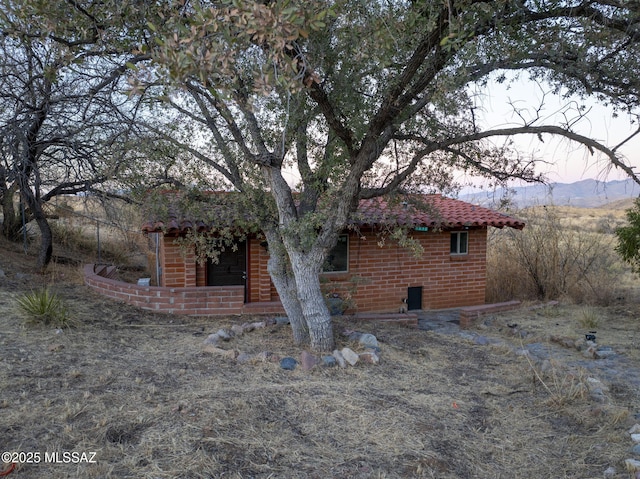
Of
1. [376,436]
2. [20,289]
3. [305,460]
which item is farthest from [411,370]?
[20,289]

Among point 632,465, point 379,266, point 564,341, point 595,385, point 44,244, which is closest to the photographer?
point 632,465

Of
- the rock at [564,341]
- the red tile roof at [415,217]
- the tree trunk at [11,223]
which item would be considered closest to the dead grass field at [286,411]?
the rock at [564,341]

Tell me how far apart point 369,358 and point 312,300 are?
1.04 m

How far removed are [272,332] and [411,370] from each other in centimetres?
228

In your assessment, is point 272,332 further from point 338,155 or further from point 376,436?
point 376,436

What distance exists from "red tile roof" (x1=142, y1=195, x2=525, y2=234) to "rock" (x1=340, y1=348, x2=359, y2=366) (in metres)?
1.87

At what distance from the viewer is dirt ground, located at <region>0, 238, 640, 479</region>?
362cm

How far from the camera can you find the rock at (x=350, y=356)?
596 centimetres

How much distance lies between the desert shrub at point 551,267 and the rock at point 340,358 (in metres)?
9.09

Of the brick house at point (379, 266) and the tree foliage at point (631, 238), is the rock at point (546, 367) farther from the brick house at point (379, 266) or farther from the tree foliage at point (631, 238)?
the tree foliage at point (631, 238)

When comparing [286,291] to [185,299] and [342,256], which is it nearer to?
[185,299]

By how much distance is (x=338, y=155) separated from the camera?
6.32m

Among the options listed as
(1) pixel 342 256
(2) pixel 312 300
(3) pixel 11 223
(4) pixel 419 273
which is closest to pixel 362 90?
(2) pixel 312 300

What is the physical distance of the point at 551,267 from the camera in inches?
526
